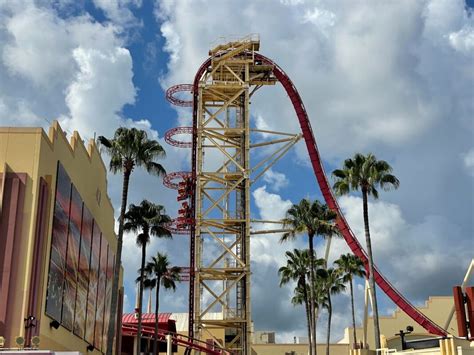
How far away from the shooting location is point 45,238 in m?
29.8

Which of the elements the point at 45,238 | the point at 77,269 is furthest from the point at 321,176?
the point at 45,238

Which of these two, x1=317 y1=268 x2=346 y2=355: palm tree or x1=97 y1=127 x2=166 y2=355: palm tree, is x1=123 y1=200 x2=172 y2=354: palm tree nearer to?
x1=97 y1=127 x2=166 y2=355: palm tree

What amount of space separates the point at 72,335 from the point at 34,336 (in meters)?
9.17

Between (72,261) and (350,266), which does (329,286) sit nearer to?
(350,266)

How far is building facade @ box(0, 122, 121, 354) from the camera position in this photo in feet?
91.5

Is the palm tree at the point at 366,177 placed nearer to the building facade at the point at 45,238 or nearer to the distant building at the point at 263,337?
the building facade at the point at 45,238

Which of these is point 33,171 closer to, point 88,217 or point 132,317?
point 88,217

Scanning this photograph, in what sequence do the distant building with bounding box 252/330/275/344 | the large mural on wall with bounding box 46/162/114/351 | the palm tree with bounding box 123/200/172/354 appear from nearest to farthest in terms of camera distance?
the large mural on wall with bounding box 46/162/114/351 → the palm tree with bounding box 123/200/172/354 → the distant building with bounding box 252/330/275/344

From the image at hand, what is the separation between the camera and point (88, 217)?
39.9 meters

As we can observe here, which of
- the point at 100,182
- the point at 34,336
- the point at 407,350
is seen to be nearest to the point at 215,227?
the point at 100,182

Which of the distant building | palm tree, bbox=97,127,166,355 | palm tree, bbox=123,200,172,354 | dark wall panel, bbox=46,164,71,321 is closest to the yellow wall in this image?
the distant building

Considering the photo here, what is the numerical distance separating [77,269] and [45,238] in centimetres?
706

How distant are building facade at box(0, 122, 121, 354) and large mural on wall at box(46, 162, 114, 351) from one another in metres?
0.04

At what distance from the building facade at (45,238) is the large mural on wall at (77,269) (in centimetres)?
4
